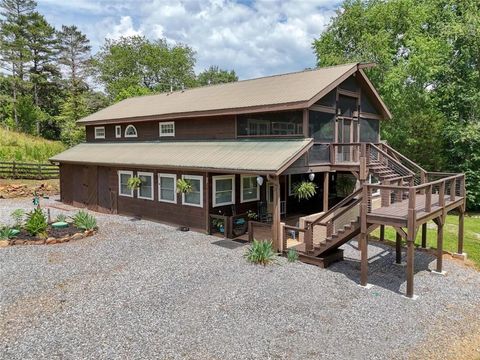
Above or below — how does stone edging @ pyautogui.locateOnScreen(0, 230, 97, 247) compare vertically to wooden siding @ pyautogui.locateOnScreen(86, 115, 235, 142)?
below

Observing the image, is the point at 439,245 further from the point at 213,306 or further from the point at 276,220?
the point at 213,306

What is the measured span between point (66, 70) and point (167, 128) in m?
37.5

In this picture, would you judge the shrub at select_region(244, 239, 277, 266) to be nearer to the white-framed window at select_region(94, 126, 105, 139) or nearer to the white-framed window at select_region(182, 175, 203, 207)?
the white-framed window at select_region(182, 175, 203, 207)

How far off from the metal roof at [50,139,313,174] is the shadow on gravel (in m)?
3.53

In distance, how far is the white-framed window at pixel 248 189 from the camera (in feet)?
48.0

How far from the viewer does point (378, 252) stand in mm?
12312

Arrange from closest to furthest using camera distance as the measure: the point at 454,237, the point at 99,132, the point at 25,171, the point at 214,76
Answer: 1. the point at 454,237
2. the point at 99,132
3. the point at 25,171
4. the point at 214,76

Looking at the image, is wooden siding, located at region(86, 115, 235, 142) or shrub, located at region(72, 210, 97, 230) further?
wooden siding, located at region(86, 115, 235, 142)

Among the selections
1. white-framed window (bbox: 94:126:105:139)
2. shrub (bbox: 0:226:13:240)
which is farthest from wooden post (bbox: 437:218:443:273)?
white-framed window (bbox: 94:126:105:139)

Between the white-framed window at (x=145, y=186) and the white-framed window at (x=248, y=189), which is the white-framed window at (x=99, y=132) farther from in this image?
the white-framed window at (x=248, y=189)

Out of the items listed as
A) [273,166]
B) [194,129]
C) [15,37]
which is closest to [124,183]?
[194,129]

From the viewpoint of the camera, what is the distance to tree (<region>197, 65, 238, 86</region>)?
72.1 m

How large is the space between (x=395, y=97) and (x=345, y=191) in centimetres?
1145

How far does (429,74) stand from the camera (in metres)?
24.5
